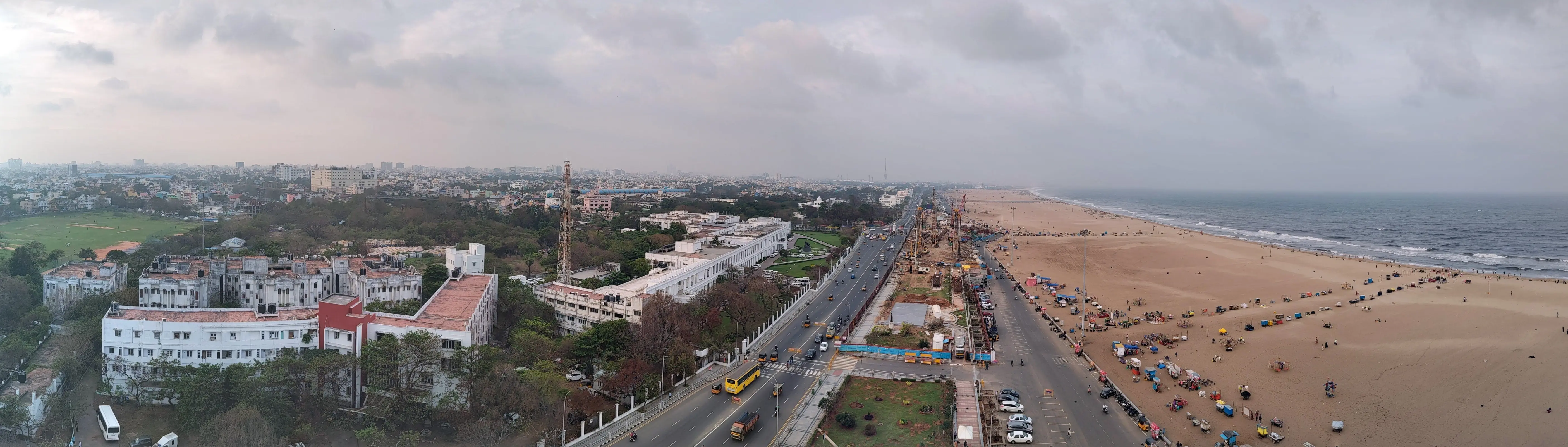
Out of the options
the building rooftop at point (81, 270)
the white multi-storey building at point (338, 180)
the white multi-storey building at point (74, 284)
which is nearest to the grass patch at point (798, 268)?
the white multi-storey building at point (74, 284)

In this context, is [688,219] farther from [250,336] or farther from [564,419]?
[564,419]

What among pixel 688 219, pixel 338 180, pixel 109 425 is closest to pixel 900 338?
pixel 109 425

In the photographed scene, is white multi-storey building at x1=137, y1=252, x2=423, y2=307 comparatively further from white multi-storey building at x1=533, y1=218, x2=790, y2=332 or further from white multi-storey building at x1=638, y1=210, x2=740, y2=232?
white multi-storey building at x1=638, y1=210, x2=740, y2=232

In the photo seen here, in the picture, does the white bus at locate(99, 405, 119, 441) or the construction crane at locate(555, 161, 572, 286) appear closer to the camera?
the white bus at locate(99, 405, 119, 441)

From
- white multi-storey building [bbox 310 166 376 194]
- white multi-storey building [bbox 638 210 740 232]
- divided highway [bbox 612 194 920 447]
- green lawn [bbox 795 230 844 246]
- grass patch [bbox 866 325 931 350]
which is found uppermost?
white multi-storey building [bbox 310 166 376 194]

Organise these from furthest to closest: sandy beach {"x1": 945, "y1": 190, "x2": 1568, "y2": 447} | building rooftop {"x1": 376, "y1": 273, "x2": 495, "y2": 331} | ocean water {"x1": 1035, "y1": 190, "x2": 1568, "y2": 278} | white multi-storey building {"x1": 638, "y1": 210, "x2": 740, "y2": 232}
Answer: white multi-storey building {"x1": 638, "y1": 210, "x2": 740, "y2": 232}, ocean water {"x1": 1035, "y1": 190, "x2": 1568, "y2": 278}, building rooftop {"x1": 376, "y1": 273, "x2": 495, "y2": 331}, sandy beach {"x1": 945, "y1": 190, "x2": 1568, "y2": 447}

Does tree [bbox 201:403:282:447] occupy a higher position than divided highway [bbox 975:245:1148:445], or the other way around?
tree [bbox 201:403:282:447]

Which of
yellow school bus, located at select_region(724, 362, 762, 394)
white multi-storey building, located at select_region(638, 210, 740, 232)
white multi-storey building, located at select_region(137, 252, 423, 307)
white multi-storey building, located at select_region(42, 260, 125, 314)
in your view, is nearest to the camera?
yellow school bus, located at select_region(724, 362, 762, 394)

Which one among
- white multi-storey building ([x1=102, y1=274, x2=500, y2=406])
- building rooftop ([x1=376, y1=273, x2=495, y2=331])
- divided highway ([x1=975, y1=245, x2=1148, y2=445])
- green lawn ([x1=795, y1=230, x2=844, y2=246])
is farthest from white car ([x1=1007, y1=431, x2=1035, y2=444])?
green lawn ([x1=795, y1=230, x2=844, y2=246])
